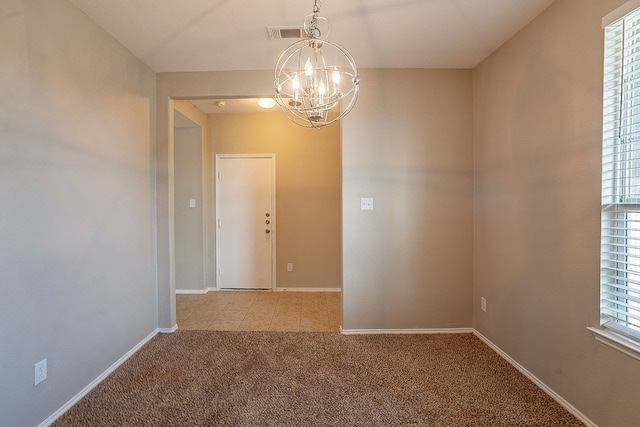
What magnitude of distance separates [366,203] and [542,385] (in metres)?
1.82

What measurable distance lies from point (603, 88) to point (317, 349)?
2.58 meters

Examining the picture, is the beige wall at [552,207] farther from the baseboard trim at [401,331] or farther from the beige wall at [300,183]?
the beige wall at [300,183]

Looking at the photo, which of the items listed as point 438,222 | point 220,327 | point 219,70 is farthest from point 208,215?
point 438,222

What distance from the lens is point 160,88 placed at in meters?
2.81

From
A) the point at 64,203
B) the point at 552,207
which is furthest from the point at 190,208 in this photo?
the point at 552,207

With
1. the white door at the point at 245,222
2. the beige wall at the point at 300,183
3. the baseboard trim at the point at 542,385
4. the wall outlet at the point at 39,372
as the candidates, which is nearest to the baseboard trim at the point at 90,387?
the wall outlet at the point at 39,372

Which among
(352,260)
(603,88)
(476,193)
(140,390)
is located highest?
(603,88)

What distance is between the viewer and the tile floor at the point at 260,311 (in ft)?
9.84

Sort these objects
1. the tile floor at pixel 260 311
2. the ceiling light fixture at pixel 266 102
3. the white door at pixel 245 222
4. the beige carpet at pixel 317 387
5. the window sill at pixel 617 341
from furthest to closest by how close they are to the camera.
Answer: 1. the white door at pixel 245 222
2. the ceiling light fixture at pixel 266 102
3. the tile floor at pixel 260 311
4. the beige carpet at pixel 317 387
5. the window sill at pixel 617 341

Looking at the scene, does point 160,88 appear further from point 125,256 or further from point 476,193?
point 476,193

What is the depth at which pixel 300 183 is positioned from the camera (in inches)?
163

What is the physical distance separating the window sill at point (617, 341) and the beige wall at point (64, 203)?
3047mm

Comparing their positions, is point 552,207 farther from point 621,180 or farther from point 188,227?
point 188,227

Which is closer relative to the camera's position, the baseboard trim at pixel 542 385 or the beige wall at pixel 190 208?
the baseboard trim at pixel 542 385
